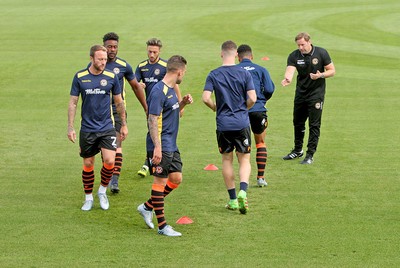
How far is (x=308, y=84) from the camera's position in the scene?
49.2 ft

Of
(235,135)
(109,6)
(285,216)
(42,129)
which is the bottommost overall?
(109,6)

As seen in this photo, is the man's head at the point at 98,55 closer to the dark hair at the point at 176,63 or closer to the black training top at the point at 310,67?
the dark hair at the point at 176,63

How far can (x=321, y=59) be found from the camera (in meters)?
14.8

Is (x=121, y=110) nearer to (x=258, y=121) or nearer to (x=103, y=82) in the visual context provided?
(x=103, y=82)

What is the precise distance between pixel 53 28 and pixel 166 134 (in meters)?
25.8

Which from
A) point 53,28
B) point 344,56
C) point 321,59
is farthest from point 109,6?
point 321,59

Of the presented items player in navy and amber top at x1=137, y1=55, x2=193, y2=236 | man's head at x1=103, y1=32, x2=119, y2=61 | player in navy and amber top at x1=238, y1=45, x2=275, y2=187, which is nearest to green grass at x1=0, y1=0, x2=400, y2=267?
player in navy and amber top at x1=137, y1=55, x2=193, y2=236

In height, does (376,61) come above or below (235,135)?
below

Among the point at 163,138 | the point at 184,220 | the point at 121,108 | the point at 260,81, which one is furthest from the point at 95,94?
the point at 260,81

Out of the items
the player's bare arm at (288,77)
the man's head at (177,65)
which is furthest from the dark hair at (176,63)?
the player's bare arm at (288,77)

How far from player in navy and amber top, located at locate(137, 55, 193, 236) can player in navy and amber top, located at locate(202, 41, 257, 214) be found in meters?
0.84

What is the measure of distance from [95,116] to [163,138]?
1.48 meters

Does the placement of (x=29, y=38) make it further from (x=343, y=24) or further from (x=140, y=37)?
(x=343, y=24)

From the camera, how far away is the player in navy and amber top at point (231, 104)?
11.5 metres
